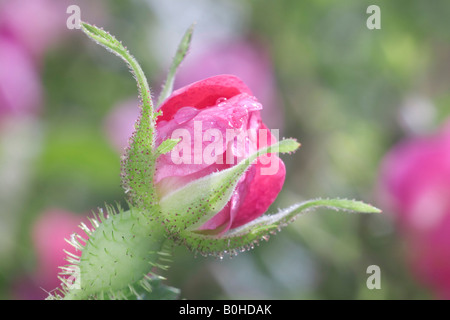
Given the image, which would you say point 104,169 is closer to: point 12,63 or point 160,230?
point 12,63

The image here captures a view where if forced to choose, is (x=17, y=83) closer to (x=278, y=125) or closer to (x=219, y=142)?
(x=278, y=125)

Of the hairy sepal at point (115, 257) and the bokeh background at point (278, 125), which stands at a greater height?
the bokeh background at point (278, 125)

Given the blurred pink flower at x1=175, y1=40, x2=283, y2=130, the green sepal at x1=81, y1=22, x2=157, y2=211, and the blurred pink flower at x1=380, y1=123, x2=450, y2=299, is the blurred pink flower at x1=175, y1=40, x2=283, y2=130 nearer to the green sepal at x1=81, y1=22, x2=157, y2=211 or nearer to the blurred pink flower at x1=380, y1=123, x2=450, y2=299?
the blurred pink flower at x1=380, y1=123, x2=450, y2=299

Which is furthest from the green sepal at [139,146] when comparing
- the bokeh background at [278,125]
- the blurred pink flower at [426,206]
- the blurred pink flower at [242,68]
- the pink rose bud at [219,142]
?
the blurred pink flower at [242,68]

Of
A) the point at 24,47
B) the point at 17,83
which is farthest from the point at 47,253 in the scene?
the point at 24,47

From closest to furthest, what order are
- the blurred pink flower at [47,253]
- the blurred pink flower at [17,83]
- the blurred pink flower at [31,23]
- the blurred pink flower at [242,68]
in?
1. the blurred pink flower at [47,253]
2. the blurred pink flower at [17,83]
3. the blurred pink flower at [31,23]
4. the blurred pink flower at [242,68]

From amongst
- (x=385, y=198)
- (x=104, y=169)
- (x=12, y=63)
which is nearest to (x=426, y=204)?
(x=385, y=198)

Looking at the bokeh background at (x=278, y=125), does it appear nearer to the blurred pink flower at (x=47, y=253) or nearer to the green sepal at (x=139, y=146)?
the blurred pink flower at (x=47, y=253)
